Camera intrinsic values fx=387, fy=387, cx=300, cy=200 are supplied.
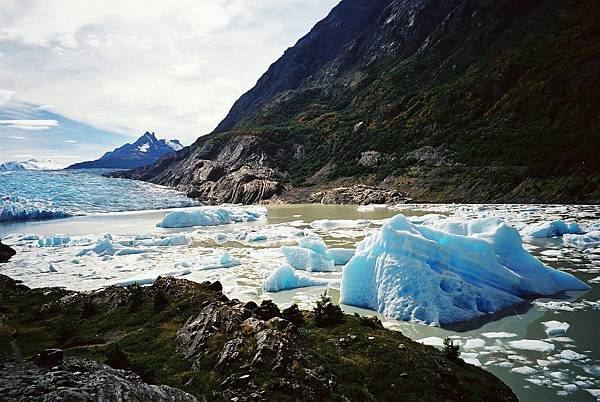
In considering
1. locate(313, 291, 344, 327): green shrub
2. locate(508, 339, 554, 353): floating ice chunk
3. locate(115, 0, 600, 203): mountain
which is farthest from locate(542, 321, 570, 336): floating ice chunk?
locate(115, 0, 600, 203): mountain

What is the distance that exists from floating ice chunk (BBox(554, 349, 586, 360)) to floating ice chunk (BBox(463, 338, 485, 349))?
2.31 metres

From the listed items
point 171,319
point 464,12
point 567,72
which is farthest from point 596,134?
point 464,12

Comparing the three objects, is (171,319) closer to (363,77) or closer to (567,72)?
(567,72)

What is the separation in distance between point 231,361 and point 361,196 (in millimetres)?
91453

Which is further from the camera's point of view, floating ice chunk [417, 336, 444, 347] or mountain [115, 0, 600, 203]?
mountain [115, 0, 600, 203]

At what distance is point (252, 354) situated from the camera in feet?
33.2

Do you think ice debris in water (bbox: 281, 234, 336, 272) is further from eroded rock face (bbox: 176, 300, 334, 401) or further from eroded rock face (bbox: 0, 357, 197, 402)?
eroded rock face (bbox: 0, 357, 197, 402)

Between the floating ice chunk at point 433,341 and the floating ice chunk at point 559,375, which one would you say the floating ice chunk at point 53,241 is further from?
the floating ice chunk at point 559,375

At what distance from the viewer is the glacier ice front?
17.3 m

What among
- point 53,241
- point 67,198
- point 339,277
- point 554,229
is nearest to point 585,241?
point 554,229

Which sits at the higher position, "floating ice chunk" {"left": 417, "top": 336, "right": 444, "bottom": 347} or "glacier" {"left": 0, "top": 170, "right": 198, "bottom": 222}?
"glacier" {"left": 0, "top": 170, "right": 198, "bottom": 222}

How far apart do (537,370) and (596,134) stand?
79.4 m

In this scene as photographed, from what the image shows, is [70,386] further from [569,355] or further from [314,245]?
[314,245]

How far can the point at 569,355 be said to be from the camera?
12438mm
